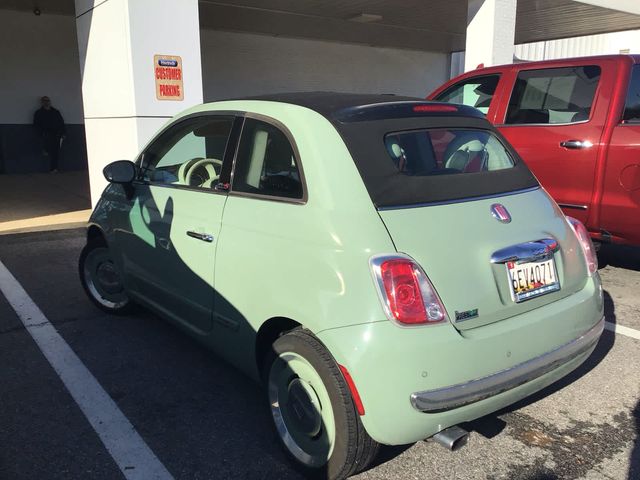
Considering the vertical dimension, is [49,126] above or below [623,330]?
above

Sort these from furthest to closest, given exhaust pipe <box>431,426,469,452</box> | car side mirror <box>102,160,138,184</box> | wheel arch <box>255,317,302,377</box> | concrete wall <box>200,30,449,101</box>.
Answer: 1. concrete wall <box>200,30,449,101</box>
2. car side mirror <box>102,160,138,184</box>
3. wheel arch <box>255,317,302,377</box>
4. exhaust pipe <box>431,426,469,452</box>

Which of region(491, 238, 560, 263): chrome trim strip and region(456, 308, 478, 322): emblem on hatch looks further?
region(491, 238, 560, 263): chrome trim strip

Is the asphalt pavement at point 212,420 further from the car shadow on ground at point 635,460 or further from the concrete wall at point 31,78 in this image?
the concrete wall at point 31,78

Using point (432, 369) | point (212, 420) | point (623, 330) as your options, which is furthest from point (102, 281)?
point (623, 330)

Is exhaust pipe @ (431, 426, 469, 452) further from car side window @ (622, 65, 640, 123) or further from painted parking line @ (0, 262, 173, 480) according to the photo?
car side window @ (622, 65, 640, 123)

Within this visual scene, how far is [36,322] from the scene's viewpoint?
4281 mm

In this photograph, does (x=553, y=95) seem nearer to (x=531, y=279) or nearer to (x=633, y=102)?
(x=633, y=102)

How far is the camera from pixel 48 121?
44.4 ft

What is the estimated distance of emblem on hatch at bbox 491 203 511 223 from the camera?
8.54 feet

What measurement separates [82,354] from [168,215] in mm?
1176

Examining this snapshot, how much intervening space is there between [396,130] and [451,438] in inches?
54.1

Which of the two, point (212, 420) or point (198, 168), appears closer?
point (212, 420)

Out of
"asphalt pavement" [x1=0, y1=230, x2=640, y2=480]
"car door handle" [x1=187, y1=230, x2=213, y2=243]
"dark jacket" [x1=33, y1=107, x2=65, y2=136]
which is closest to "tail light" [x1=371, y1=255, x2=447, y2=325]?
"asphalt pavement" [x1=0, y1=230, x2=640, y2=480]

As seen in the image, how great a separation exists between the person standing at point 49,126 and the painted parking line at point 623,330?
42.9 ft
